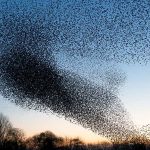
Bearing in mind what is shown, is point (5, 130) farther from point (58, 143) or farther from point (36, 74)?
point (36, 74)

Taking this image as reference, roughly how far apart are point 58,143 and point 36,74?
213ft

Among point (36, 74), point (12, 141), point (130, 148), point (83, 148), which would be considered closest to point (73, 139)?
point (83, 148)

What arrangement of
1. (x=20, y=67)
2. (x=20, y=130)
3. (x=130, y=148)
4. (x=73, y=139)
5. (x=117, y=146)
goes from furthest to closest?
(x=73, y=139)
(x=20, y=130)
(x=117, y=146)
(x=130, y=148)
(x=20, y=67)

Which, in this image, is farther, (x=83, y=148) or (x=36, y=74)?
(x=83, y=148)

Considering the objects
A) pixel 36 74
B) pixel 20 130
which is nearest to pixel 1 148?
pixel 20 130

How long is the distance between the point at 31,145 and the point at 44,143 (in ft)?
12.1

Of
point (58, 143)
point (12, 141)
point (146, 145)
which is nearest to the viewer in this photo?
point (146, 145)

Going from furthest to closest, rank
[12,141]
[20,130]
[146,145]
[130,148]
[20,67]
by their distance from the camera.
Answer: [20,130] → [12,141] → [130,148] → [146,145] → [20,67]

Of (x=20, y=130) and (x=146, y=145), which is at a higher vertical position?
(x=20, y=130)

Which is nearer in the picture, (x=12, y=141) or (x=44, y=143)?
(x=12, y=141)

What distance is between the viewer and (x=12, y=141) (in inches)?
3595

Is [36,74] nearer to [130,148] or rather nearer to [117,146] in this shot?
[130,148]

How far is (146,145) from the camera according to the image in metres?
62.3

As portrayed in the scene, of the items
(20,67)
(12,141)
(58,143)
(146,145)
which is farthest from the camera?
(58,143)
